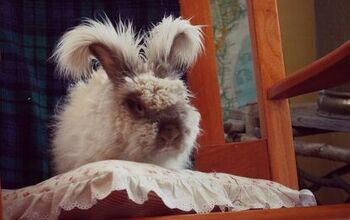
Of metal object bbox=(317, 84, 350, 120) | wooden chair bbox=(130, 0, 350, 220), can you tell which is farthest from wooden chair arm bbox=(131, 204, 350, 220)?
metal object bbox=(317, 84, 350, 120)

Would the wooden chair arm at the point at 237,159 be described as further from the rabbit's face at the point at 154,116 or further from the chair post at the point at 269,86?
the rabbit's face at the point at 154,116

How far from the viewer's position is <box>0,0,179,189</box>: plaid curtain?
118 cm

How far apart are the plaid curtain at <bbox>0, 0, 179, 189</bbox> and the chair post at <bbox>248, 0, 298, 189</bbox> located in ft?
0.65

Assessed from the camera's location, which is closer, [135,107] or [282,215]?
[282,215]

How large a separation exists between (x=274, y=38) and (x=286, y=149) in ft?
0.74

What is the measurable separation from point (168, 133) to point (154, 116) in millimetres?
37

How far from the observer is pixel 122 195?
687 millimetres

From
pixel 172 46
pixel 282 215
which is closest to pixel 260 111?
pixel 172 46

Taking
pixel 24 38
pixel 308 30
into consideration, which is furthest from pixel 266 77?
pixel 308 30

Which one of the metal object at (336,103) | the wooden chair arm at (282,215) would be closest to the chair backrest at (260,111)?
the wooden chair arm at (282,215)

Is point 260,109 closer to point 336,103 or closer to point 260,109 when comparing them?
point 260,109

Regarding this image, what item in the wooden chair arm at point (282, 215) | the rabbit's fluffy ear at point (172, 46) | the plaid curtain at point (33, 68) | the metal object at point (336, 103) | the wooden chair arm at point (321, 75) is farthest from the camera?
the metal object at point (336, 103)

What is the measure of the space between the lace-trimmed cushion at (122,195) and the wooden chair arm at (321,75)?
191 mm

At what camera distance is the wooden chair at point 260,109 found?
110 centimetres
